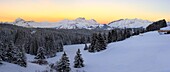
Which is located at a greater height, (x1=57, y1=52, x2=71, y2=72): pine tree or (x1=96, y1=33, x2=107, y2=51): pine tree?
(x1=96, y1=33, x2=107, y2=51): pine tree

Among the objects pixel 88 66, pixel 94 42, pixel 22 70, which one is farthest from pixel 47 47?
pixel 22 70

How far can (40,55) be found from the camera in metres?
61.0

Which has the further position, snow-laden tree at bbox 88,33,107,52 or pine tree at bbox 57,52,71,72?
snow-laden tree at bbox 88,33,107,52

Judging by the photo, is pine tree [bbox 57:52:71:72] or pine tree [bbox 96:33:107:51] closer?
pine tree [bbox 57:52:71:72]

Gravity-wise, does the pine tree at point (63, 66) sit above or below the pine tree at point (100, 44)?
below

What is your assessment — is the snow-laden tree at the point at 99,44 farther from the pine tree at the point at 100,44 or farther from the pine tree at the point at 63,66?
the pine tree at the point at 63,66

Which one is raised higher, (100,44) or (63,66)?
(100,44)

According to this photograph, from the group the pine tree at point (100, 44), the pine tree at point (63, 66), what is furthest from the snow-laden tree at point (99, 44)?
the pine tree at point (63, 66)

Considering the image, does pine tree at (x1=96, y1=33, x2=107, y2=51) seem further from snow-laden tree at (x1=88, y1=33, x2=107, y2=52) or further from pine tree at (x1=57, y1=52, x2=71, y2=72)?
pine tree at (x1=57, y1=52, x2=71, y2=72)

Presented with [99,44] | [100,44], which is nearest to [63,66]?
[99,44]

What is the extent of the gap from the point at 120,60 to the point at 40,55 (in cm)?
1973

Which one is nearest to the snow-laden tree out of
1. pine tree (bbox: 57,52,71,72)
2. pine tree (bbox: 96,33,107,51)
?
pine tree (bbox: 96,33,107,51)

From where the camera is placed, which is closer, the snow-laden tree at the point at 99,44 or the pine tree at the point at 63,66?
the pine tree at the point at 63,66

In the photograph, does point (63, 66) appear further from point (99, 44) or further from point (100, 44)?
point (100, 44)
